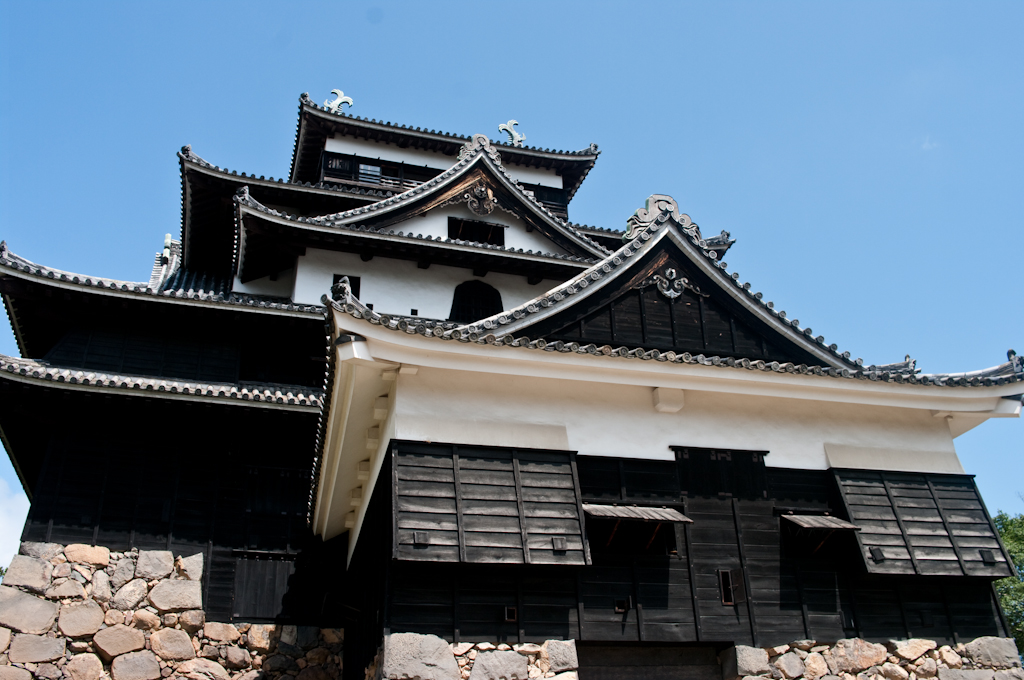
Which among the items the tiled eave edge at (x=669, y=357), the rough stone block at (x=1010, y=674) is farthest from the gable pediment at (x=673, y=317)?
the rough stone block at (x=1010, y=674)

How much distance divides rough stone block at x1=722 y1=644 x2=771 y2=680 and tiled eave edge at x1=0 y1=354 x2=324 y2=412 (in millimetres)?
8454

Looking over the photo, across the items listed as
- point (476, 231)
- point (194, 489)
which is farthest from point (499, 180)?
point (194, 489)

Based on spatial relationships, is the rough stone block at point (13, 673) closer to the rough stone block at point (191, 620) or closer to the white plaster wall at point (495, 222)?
the rough stone block at point (191, 620)

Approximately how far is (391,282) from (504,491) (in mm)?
11166

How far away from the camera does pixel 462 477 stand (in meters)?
8.69

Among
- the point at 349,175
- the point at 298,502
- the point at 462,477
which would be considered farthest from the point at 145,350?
the point at 462,477

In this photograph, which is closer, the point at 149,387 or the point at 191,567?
the point at 191,567

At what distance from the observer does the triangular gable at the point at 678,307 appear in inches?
423

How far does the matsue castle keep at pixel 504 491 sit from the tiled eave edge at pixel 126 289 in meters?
0.07

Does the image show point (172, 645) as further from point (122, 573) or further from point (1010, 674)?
point (1010, 674)

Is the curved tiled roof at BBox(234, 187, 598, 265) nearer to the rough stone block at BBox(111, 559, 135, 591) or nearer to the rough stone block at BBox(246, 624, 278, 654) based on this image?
the rough stone block at BBox(111, 559, 135, 591)

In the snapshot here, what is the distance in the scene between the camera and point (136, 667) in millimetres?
13758

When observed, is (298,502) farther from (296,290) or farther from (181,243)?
(181,243)

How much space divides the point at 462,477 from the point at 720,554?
3080 millimetres
